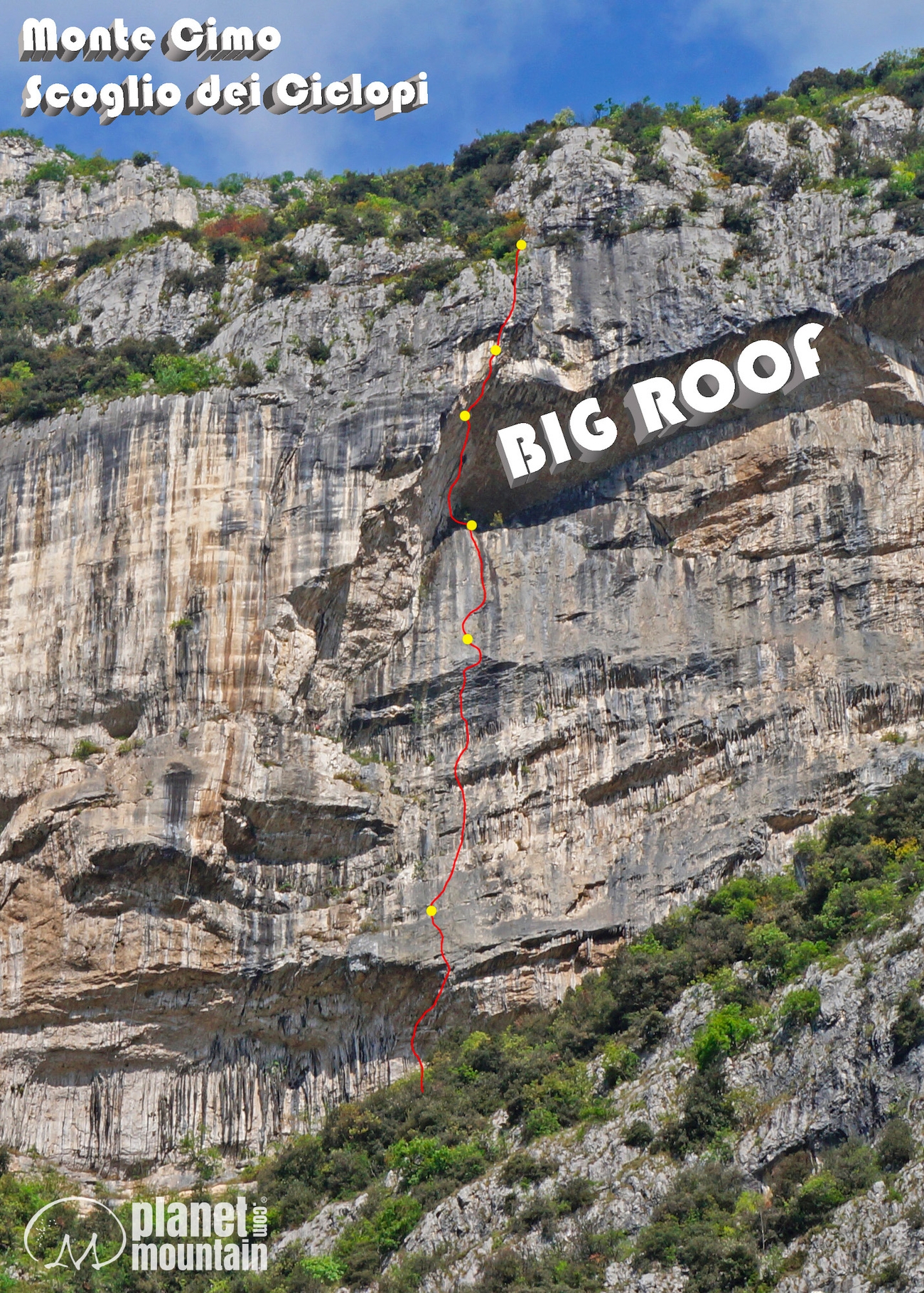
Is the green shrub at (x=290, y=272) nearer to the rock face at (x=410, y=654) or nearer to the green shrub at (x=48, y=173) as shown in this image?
the rock face at (x=410, y=654)

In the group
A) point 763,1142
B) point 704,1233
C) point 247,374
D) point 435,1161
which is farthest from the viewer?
point 247,374

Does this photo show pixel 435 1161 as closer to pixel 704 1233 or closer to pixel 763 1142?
pixel 763 1142

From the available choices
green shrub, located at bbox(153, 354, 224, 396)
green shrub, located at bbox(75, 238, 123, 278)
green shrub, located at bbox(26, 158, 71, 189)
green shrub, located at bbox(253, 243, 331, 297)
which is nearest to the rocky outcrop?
green shrub, located at bbox(153, 354, 224, 396)

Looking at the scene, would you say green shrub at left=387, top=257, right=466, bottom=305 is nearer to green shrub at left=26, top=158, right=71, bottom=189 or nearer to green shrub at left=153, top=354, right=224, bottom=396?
green shrub at left=153, top=354, right=224, bottom=396

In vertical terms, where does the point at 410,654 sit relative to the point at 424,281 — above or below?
below

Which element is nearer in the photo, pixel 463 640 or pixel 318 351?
pixel 463 640

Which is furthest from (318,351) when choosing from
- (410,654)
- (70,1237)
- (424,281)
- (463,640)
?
(70,1237)

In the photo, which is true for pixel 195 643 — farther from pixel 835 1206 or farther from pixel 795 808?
pixel 835 1206

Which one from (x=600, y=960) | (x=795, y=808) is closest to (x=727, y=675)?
(x=795, y=808)
